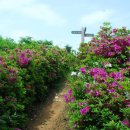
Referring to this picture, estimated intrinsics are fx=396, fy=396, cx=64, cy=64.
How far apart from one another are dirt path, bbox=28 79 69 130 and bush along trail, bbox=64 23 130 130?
122 centimetres

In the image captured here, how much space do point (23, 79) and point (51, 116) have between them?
1.41 m

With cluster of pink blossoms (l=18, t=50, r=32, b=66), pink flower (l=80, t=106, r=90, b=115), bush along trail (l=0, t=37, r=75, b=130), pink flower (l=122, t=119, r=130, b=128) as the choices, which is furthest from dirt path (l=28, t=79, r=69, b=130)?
pink flower (l=122, t=119, r=130, b=128)

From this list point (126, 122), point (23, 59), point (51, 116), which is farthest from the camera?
point (51, 116)

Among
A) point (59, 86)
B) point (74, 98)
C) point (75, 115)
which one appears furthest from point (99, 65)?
point (59, 86)

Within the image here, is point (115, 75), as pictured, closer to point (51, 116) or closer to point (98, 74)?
point (98, 74)

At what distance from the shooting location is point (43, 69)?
1282 cm

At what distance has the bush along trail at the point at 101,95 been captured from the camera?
24.4 feet

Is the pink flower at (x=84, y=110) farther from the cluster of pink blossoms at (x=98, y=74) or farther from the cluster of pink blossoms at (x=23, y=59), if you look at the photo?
the cluster of pink blossoms at (x=23, y=59)

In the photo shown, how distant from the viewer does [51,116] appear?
429 inches

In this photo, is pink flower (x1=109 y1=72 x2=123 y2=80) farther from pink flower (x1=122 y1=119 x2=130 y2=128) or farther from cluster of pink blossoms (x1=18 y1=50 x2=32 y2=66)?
cluster of pink blossoms (x1=18 y1=50 x2=32 y2=66)

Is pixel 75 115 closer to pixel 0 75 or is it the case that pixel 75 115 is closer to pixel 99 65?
pixel 0 75

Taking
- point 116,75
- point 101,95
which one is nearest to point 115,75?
point 116,75

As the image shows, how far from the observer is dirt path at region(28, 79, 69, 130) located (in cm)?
998

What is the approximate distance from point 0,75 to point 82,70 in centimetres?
216
